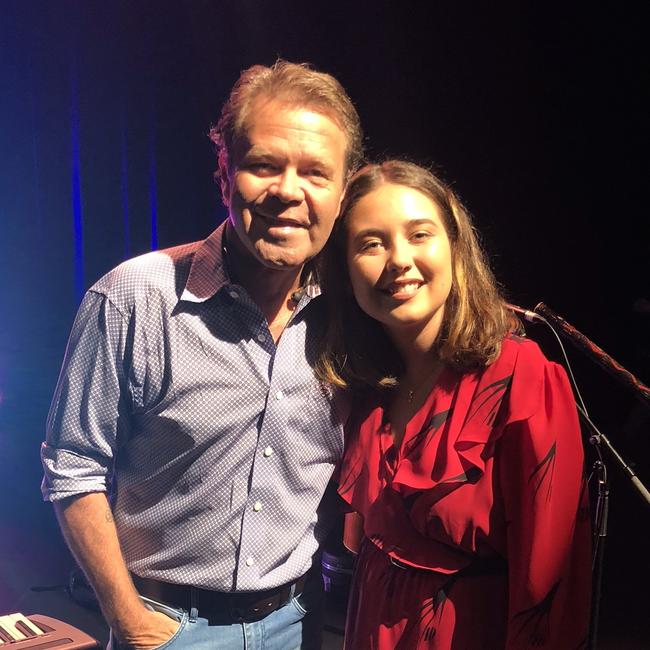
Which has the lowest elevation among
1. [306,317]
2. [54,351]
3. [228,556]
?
[54,351]

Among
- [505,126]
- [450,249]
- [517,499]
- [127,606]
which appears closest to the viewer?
[517,499]

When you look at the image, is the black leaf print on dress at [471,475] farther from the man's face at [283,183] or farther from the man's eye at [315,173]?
the man's eye at [315,173]

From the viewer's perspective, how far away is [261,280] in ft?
5.78

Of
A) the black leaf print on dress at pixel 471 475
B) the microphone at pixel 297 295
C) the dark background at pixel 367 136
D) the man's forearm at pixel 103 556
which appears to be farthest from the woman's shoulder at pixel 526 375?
the dark background at pixel 367 136

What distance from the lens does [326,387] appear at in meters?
1.75

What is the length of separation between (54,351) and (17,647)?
2734mm

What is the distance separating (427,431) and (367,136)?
2984 mm

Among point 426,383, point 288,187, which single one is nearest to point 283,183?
point 288,187

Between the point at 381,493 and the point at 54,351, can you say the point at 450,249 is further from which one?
the point at 54,351

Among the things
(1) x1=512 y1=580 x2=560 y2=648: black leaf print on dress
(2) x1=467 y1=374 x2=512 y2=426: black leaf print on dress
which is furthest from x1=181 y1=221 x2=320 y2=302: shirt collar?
(1) x1=512 y1=580 x2=560 y2=648: black leaf print on dress

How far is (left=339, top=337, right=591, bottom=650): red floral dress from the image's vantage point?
1.44m

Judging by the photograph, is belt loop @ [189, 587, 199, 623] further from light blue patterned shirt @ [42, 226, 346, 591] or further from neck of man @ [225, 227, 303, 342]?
neck of man @ [225, 227, 303, 342]

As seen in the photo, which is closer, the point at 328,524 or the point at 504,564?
the point at 504,564

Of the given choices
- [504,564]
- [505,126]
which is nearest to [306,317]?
[504,564]
